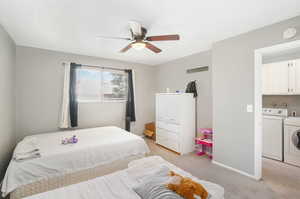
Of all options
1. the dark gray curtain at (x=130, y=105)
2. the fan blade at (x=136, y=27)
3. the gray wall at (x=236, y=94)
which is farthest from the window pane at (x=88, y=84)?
the gray wall at (x=236, y=94)

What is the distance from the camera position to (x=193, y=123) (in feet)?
11.7

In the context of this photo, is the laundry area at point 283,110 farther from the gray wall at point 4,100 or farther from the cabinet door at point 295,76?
the gray wall at point 4,100

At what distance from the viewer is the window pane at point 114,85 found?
4031mm

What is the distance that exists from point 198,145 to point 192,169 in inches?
38.5

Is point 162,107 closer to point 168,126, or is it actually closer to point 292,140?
point 168,126

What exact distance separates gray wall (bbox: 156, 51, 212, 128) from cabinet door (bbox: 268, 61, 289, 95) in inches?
54.5

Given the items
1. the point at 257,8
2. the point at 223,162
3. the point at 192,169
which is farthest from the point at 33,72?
the point at 223,162

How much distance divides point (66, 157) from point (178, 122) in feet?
7.65

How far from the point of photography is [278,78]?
311 centimetres

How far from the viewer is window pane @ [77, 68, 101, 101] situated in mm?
3672

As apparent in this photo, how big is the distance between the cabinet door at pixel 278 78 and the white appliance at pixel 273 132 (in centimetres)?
45

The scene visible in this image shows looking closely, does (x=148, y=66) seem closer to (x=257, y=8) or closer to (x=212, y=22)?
(x=212, y=22)

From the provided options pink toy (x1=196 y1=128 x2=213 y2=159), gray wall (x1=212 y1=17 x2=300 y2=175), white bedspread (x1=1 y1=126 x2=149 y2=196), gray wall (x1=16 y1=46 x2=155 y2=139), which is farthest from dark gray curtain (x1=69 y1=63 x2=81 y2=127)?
gray wall (x1=212 y1=17 x2=300 y2=175)

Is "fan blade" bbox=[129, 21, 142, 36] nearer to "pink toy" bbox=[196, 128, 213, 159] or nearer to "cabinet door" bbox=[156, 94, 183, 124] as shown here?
"cabinet door" bbox=[156, 94, 183, 124]
